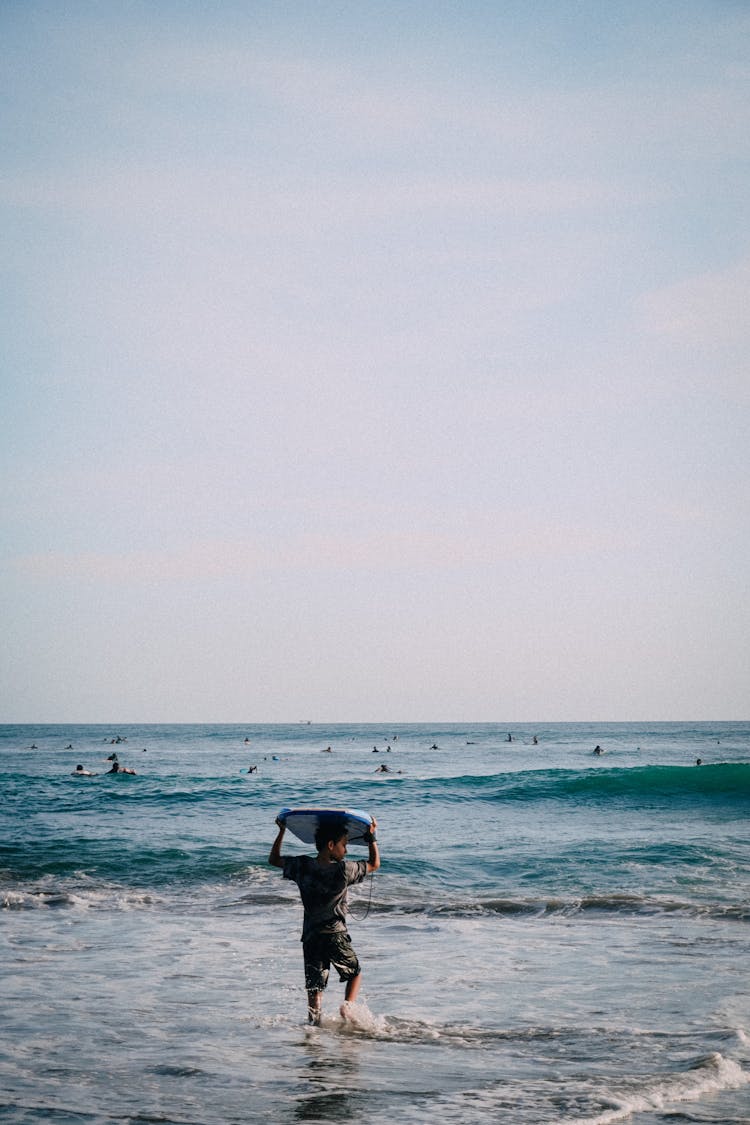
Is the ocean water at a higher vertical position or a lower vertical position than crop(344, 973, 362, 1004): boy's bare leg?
lower

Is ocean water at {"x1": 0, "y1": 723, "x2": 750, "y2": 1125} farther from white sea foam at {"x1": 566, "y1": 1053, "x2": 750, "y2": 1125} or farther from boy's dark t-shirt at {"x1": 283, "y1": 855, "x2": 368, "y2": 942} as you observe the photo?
boy's dark t-shirt at {"x1": 283, "y1": 855, "x2": 368, "y2": 942}

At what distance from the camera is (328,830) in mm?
8555

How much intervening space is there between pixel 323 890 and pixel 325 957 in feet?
1.91

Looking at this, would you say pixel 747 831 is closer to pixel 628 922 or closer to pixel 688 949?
pixel 628 922

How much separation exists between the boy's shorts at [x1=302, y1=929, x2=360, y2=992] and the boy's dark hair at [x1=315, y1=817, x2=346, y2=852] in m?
0.80

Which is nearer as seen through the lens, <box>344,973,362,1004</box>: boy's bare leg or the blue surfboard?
the blue surfboard

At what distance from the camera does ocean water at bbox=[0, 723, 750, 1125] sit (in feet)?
22.2

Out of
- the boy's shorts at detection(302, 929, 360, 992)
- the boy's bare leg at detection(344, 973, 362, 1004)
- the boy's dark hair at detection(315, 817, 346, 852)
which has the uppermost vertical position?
the boy's dark hair at detection(315, 817, 346, 852)

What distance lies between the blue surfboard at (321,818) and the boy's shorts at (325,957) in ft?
2.79

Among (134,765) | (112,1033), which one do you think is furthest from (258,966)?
(134,765)

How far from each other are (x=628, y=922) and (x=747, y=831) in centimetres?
1097

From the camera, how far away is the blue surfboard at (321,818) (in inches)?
327

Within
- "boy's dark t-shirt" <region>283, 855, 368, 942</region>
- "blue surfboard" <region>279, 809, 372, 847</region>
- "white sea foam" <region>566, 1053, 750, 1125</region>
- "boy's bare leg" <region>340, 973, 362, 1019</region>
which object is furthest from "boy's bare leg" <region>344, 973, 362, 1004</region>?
"white sea foam" <region>566, 1053, 750, 1125</region>

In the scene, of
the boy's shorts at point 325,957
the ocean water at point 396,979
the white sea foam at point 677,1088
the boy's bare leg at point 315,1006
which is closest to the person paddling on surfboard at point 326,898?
the boy's shorts at point 325,957
